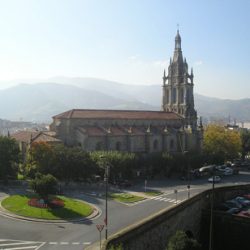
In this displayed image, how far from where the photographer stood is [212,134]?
3964 inches

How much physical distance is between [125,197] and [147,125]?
126 ft

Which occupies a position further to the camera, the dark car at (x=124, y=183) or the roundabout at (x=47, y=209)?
the dark car at (x=124, y=183)

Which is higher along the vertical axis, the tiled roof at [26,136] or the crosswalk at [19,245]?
the tiled roof at [26,136]

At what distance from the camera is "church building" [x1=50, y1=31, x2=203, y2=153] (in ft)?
264

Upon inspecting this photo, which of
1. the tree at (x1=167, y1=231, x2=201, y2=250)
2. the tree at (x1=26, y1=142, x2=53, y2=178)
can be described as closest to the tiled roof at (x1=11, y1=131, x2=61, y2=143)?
the tree at (x1=26, y1=142, x2=53, y2=178)

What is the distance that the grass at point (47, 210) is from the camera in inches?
1724

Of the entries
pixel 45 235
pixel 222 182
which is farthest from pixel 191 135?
pixel 45 235

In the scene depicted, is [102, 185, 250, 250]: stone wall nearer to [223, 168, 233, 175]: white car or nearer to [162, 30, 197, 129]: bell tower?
[223, 168, 233, 175]: white car

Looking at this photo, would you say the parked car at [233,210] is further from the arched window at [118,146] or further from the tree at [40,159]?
the arched window at [118,146]

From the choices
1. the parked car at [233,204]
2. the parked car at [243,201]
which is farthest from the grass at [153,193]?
the parked car at [233,204]

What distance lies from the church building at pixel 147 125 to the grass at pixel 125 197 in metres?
21.8

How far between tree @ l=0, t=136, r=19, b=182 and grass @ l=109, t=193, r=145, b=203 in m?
16.6

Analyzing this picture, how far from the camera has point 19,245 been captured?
3478 cm

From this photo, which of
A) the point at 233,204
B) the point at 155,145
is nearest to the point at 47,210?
the point at 233,204
